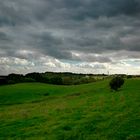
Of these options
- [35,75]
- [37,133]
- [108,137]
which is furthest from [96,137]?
[35,75]

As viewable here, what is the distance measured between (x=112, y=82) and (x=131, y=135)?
148ft

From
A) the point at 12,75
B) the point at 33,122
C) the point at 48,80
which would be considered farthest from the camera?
the point at 12,75

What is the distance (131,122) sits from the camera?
71.2 feet

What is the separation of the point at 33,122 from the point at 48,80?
107 metres

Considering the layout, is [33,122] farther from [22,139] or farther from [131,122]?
[131,122]

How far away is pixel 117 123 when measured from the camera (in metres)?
21.7

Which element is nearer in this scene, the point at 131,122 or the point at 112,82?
the point at 131,122

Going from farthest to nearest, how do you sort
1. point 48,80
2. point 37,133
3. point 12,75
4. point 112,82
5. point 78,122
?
1. point 12,75
2. point 48,80
3. point 112,82
4. point 78,122
5. point 37,133

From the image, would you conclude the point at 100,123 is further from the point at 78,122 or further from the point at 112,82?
the point at 112,82

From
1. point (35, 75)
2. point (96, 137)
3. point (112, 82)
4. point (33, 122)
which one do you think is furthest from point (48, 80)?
point (96, 137)

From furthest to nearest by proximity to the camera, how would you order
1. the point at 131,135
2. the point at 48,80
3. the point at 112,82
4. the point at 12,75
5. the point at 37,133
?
the point at 12,75 → the point at 48,80 → the point at 112,82 → the point at 37,133 → the point at 131,135

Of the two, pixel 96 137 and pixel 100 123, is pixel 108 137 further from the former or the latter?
pixel 100 123

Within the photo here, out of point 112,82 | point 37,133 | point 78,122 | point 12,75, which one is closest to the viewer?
point 37,133

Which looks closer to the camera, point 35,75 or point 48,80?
point 48,80
